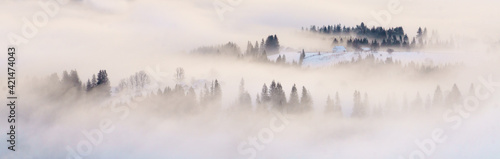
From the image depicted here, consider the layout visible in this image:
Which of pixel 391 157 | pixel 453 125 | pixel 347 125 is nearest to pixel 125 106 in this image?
pixel 347 125

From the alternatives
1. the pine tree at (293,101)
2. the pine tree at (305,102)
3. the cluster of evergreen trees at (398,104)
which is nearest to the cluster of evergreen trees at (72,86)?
the pine tree at (293,101)

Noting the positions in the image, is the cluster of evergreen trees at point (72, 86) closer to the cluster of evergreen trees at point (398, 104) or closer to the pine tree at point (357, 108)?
the cluster of evergreen trees at point (398, 104)

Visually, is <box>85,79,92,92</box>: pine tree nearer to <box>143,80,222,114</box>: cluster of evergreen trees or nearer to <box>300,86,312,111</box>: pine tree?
<box>143,80,222,114</box>: cluster of evergreen trees

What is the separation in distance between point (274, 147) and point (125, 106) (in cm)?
4486

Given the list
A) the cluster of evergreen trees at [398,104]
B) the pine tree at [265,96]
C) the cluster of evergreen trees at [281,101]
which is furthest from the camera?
the pine tree at [265,96]

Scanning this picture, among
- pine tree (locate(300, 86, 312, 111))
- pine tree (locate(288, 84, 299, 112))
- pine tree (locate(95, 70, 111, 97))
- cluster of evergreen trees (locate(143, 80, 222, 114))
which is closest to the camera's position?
pine tree (locate(288, 84, 299, 112))

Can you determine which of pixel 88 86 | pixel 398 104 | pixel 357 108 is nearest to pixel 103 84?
pixel 88 86

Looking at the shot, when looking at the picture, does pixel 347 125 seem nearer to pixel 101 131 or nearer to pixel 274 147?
pixel 274 147

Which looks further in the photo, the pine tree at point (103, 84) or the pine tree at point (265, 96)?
the pine tree at point (103, 84)

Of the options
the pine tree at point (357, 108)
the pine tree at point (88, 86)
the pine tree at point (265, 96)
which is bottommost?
the pine tree at point (357, 108)

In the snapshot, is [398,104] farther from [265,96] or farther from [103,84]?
[103,84]

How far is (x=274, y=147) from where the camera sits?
156m

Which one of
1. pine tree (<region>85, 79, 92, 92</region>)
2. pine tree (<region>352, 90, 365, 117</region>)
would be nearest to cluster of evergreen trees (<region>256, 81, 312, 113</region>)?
pine tree (<region>352, 90, 365, 117</region>)

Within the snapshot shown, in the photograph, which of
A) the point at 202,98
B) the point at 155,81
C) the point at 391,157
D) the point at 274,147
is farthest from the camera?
the point at 155,81
